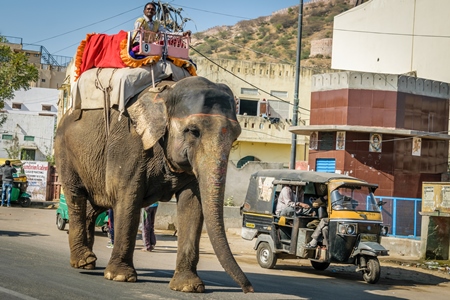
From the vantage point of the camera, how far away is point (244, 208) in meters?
17.3

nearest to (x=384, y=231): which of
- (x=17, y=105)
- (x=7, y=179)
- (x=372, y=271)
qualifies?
(x=372, y=271)

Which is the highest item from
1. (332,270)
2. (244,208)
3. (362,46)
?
(362,46)

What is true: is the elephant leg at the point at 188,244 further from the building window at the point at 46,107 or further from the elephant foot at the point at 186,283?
the building window at the point at 46,107

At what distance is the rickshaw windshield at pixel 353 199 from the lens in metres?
15.1

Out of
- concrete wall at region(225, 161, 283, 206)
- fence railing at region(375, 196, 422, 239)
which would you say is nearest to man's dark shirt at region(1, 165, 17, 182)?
concrete wall at region(225, 161, 283, 206)

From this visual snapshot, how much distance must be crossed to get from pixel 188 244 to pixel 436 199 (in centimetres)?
1117

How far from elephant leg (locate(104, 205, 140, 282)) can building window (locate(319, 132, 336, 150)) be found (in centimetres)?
2114

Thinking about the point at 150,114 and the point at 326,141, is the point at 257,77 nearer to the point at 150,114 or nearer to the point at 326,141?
the point at 326,141

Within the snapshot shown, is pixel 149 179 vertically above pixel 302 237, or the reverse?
pixel 149 179

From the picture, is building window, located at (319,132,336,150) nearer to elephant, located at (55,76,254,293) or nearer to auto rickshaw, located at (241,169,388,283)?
auto rickshaw, located at (241,169,388,283)

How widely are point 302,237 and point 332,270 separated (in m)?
2.04

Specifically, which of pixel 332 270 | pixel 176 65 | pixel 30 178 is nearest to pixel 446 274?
pixel 332 270

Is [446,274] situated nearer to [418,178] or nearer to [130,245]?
[130,245]

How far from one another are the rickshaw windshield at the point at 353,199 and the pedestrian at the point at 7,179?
19.1m
